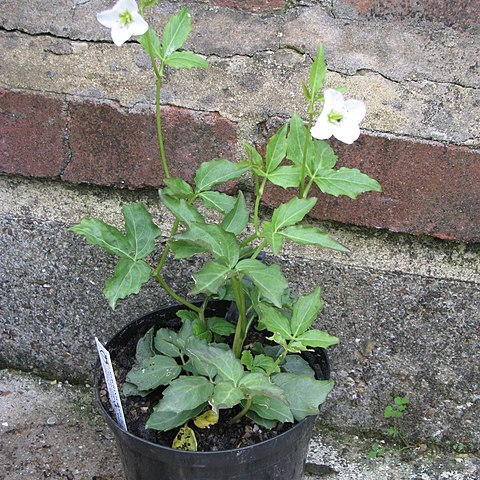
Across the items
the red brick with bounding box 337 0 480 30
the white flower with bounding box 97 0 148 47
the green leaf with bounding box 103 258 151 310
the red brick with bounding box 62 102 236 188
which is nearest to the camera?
the white flower with bounding box 97 0 148 47

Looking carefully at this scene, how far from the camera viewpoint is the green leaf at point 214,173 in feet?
3.04

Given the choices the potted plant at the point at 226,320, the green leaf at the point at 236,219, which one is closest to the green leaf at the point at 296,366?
the potted plant at the point at 226,320

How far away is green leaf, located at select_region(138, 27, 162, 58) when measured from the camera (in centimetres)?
83

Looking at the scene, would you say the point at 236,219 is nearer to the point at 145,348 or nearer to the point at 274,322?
the point at 274,322

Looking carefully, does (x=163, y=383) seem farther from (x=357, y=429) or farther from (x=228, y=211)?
(x=357, y=429)

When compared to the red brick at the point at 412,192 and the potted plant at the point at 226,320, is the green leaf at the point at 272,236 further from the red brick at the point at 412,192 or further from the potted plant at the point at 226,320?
the red brick at the point at 412,192

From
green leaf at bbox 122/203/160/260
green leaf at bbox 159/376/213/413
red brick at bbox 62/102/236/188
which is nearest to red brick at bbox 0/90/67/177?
red brick at bbox 62/102/236/188

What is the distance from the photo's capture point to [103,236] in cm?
91

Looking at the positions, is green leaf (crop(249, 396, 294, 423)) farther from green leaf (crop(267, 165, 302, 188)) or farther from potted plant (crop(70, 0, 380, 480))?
green leaf (crop(267, 165, 302, 188))

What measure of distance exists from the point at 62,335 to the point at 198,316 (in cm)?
39

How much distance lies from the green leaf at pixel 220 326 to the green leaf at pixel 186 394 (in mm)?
121

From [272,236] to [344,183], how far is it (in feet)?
0.50

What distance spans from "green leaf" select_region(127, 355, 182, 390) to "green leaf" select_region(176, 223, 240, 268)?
0.78ft

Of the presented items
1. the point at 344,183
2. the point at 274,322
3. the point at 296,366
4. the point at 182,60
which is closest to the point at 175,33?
the point at 182,60
